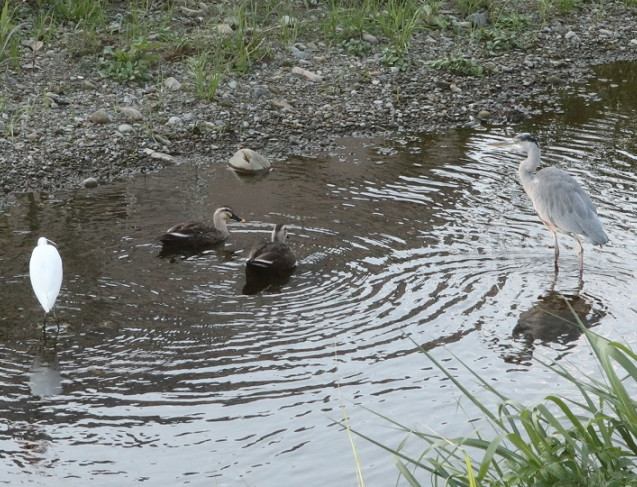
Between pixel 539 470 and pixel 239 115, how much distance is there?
905 centimetres

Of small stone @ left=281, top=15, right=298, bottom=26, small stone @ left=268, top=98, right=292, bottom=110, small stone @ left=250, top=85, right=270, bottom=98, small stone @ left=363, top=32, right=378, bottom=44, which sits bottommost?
small stone @ left=268, top=98, right=292, bottom=110

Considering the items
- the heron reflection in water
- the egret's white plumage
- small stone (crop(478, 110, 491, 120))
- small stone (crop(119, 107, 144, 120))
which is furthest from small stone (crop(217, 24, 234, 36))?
the heron reflection in water

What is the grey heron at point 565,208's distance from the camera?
8.99 meters

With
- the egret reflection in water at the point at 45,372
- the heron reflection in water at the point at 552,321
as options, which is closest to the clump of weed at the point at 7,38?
the egret reflection in water at the point at 45,372

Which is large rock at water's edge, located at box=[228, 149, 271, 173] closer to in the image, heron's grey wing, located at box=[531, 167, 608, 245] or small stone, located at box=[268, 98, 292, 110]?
small stone, located at box=[268, 98, 292, 110]

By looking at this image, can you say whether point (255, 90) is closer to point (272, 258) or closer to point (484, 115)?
point (484, 115)

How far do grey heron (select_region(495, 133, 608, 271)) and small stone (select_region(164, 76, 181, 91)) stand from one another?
520 centimetres

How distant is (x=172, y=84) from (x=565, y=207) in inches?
233

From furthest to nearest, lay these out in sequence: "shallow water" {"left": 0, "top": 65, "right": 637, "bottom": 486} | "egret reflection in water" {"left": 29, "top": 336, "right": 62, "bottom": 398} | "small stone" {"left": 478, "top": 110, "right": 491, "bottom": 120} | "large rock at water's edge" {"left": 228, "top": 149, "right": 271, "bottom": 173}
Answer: "small stone" {"left": 478, "top": 110, "right": 491, "bottom": 120} < "large rock at water's edge" {"left": 228, "top": 149, "right": 271, "bottom": 173} < "egret reflection in water" {"left": 29, "top": 336, "right": 62, "bottom": 398} < "shallow water" {"left": 0, "top": 65, "right": 637, "bottom": 486}

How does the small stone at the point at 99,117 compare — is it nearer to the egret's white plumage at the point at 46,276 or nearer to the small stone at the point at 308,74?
the small stone at the point at 308,74

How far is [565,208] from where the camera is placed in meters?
9.10

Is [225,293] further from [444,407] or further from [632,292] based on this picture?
[632,292]

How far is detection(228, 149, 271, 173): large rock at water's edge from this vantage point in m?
11.4

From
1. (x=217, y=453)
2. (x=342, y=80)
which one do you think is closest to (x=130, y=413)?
(x=217, y=453)
